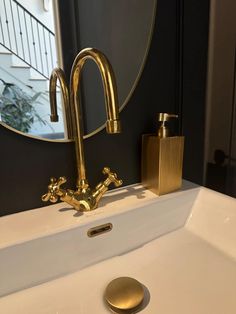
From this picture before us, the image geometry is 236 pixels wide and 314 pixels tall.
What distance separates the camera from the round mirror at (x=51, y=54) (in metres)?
0.52

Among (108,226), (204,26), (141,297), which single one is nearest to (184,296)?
(141,297)

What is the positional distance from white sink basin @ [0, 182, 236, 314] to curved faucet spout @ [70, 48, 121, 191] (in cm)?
12

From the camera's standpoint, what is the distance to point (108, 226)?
1.82 feet

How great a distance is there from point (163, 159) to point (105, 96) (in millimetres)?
235

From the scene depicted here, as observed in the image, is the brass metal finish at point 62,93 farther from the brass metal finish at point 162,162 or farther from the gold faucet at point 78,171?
the brass metal finish at point 162,162

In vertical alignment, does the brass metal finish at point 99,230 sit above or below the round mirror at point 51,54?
below

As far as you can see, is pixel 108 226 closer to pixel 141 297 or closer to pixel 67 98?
pixel 141 297

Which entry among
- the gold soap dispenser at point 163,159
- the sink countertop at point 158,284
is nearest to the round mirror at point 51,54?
the gold soap dispenser at point 163,159

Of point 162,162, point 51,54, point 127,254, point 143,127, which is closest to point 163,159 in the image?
point 162,162

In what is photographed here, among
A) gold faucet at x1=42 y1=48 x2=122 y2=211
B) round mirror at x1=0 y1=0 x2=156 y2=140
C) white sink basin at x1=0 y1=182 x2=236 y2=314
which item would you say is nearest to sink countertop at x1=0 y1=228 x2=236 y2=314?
white sink basin at x1=0 y1=182 x2=236 y2=314

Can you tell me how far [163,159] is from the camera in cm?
63

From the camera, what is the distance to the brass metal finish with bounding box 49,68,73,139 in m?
0.55

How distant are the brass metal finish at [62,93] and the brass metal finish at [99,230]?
0.74 ft

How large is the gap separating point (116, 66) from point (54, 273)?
20.5 inches
